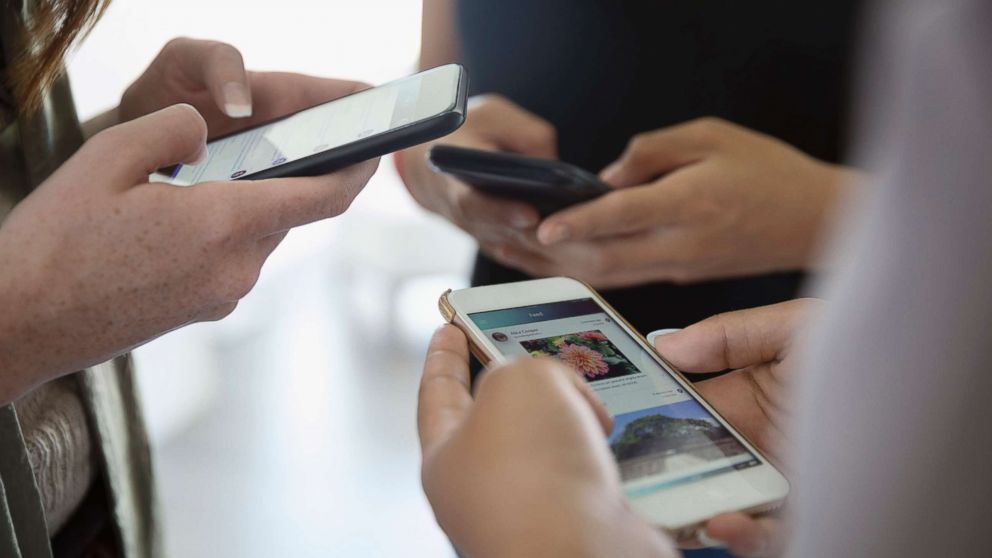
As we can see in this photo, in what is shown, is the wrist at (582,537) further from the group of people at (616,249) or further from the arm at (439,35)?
the arm at (439,35)

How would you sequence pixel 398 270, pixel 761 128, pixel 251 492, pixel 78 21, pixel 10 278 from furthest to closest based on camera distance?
pixel 398 270
pixel 251 492
pixel 761 128
pixel 78 21
pixel 10 278

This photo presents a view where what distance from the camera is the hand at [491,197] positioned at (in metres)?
0.71

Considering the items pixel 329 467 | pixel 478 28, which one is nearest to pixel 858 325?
pixel 478 28

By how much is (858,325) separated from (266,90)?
0.48 m

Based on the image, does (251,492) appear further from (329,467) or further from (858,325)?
(858,325)

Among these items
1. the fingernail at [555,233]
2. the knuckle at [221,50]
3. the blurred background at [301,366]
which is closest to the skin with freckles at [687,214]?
the fingernail at [555,233]

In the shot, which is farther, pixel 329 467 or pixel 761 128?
pixel 329 467

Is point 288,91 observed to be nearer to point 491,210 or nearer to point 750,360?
point 491,210

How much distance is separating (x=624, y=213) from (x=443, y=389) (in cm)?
32

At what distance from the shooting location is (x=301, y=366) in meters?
1.60

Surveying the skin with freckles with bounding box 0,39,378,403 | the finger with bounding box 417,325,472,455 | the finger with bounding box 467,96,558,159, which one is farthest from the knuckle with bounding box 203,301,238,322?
the finger with bounding box 467,96,558,159

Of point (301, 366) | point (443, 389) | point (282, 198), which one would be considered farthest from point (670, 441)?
point (301, 366)

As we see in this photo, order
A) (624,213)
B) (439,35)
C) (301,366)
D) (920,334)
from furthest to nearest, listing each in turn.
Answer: (301,366), (439,35), (624,213), (920,334)

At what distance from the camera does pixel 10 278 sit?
360 mm
